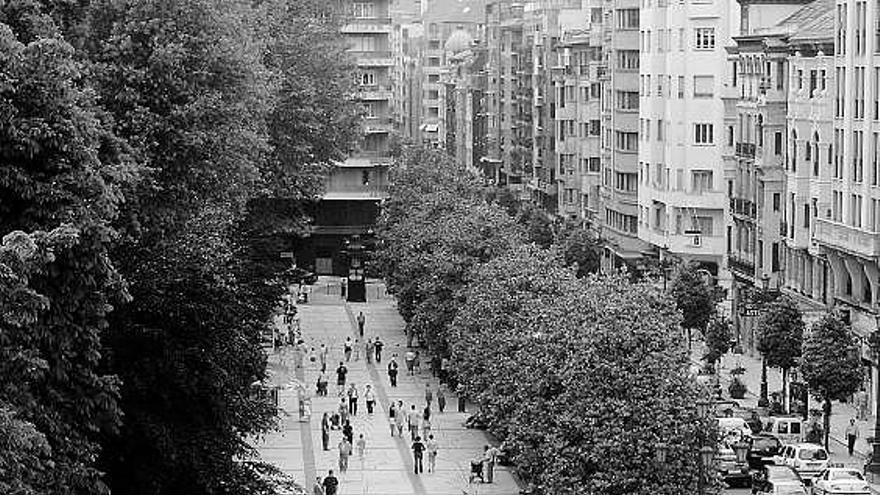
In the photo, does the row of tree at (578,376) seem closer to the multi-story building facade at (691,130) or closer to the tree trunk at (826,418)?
the tree trunk at (826,418)

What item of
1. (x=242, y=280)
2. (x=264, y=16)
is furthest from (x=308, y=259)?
(x=242, y=280)

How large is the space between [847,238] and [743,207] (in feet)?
64.5

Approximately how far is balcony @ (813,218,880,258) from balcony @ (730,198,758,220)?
12218 mm

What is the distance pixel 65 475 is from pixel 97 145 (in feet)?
17.6

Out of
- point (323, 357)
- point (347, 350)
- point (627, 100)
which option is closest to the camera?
point (323, 357)

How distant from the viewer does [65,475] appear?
33969 millimetres

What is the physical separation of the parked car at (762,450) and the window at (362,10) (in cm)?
8246

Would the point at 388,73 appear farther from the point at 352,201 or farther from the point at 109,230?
the point at 109,230

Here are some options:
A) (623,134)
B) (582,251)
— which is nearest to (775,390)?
(582,251)

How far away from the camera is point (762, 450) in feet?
216

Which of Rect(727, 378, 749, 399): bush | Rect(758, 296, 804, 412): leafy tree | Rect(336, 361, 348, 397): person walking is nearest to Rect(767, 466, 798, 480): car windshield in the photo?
Rect(758, 296, 804, 412): leafy tree

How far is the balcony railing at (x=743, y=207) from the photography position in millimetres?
104938

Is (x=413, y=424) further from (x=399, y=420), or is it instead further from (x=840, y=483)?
(x=840, y=483)

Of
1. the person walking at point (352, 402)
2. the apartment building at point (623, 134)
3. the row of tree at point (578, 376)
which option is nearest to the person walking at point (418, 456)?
the row of tree at point (578, 376)
